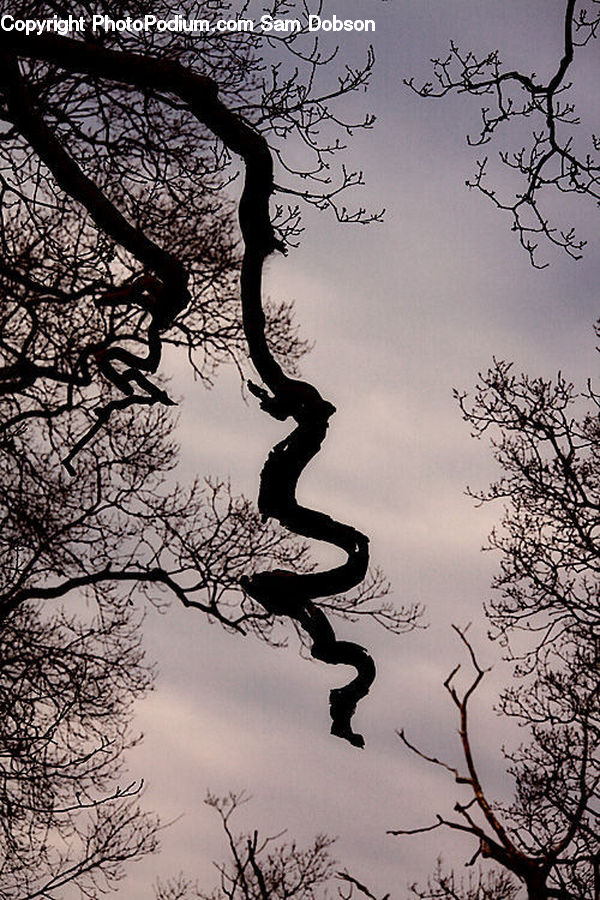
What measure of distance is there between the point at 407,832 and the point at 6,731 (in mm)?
12133

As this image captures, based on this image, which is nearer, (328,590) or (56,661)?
(328,590)

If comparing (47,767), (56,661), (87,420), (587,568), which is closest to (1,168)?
(87,420)

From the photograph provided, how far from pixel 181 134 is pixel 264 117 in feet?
2.54

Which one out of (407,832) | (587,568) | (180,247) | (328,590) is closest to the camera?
(407,832)

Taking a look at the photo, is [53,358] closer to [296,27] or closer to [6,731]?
[296,27]

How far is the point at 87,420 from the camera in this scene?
13.1 metres

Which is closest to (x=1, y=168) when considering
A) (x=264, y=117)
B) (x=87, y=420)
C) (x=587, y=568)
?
(x=264, y=117)

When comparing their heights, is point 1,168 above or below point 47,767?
above

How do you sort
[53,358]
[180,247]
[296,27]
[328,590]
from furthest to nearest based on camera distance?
[180,247]
[53,358]
[296,27]
[328,590]

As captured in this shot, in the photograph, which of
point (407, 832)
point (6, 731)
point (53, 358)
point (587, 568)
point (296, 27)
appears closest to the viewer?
point (407, 832)

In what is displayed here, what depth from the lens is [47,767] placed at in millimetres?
13984

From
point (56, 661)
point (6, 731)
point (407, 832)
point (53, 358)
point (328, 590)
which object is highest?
point (53, 358)

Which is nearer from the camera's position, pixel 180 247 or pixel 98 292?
pixel 98 292

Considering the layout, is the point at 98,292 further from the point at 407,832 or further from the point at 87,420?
the point at 407,832
